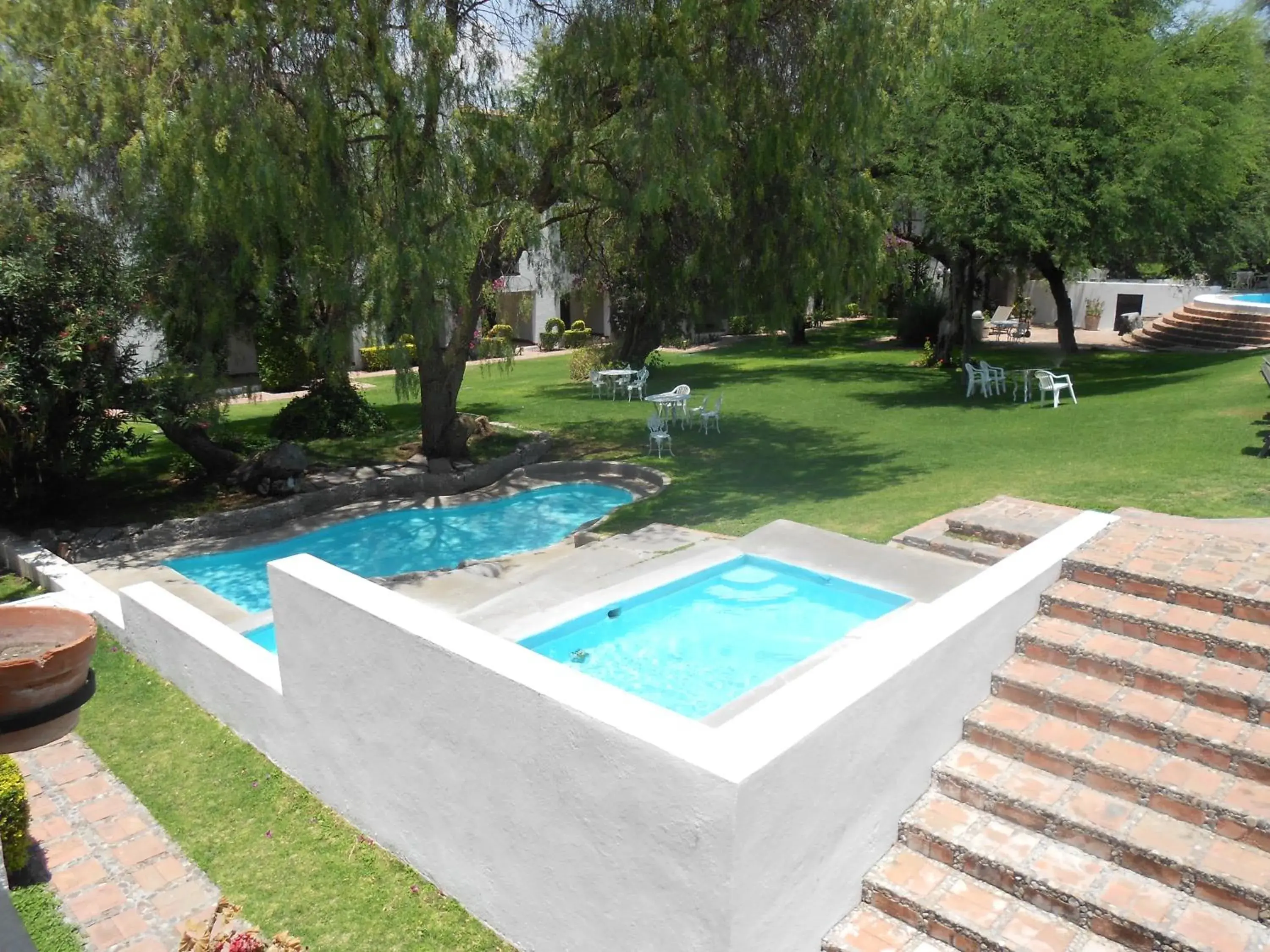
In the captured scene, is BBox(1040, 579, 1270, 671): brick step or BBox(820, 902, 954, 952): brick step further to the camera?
BBox(1040, 579, 1270, 671): brick step

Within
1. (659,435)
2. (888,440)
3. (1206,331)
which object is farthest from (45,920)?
(1206,331)

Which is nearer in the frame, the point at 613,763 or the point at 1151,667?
the point at 613,763

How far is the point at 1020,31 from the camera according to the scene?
53.6ft

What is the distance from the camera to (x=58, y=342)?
30.5ft

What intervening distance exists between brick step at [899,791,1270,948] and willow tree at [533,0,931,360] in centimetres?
746

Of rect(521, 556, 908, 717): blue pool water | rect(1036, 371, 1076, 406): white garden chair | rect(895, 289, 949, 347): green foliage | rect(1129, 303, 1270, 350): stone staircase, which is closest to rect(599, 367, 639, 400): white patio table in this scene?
rect(1036, 371, 1076, 406): white garden chair

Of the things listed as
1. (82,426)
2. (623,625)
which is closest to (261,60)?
(82,426)

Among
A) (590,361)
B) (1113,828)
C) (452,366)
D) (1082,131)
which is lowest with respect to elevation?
(1113,828)

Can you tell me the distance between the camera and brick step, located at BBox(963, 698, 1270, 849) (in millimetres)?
4047

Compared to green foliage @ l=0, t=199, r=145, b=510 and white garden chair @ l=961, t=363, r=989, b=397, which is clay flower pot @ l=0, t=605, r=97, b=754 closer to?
green foliage @ l=0, t=199, r=145, b=510

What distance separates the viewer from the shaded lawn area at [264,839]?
4348 millimetres

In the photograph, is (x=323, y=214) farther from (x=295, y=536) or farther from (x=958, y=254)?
(x=958, y=254)

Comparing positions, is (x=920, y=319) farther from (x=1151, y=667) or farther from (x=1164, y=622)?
(x=1151, y=667)

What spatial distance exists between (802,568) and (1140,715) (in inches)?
140
